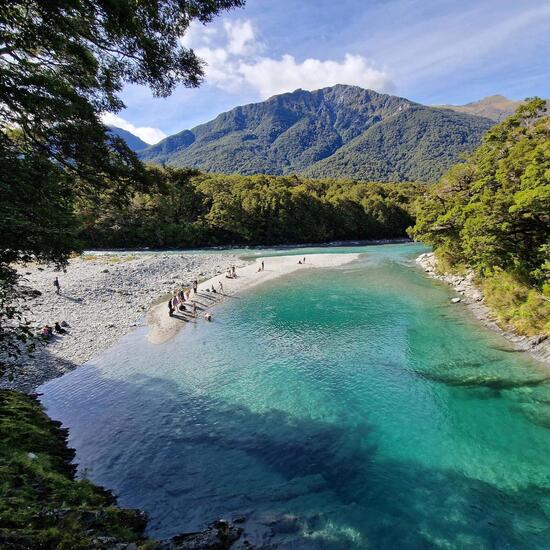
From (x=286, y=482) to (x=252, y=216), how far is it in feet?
269

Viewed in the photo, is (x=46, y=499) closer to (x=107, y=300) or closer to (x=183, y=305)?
(x=183, y=305)

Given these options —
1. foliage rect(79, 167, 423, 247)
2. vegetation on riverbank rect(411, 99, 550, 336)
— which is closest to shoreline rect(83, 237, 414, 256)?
foliage rect(79, 167, 423, 247)

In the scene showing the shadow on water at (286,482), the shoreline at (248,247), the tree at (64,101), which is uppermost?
the tree at (64,101)

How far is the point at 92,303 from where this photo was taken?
1334 inches

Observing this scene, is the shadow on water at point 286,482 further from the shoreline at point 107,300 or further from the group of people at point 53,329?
the group of people at point 53,329

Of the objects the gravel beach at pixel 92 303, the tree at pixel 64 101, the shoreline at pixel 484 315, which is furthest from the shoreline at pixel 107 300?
the shoreline at pixel 484 315

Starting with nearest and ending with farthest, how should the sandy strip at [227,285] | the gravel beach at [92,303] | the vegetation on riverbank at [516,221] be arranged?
the vegetation on riverbank at [516,221]
the gravel beach at [92,303]
the sandy strip at [227,285]

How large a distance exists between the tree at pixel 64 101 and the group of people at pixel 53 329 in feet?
63.2

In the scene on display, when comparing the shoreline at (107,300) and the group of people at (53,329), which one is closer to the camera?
the shoreline at (107,300)

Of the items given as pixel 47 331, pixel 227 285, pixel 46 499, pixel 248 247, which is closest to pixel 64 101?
pixel 46 499

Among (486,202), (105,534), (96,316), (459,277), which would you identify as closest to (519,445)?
(105,534)

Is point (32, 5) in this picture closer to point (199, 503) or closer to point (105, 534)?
point (105, 534)

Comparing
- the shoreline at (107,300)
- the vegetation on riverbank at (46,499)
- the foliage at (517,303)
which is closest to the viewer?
the vegetation on riverbank at (46,499)

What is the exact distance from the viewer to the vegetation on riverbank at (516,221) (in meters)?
20.9
